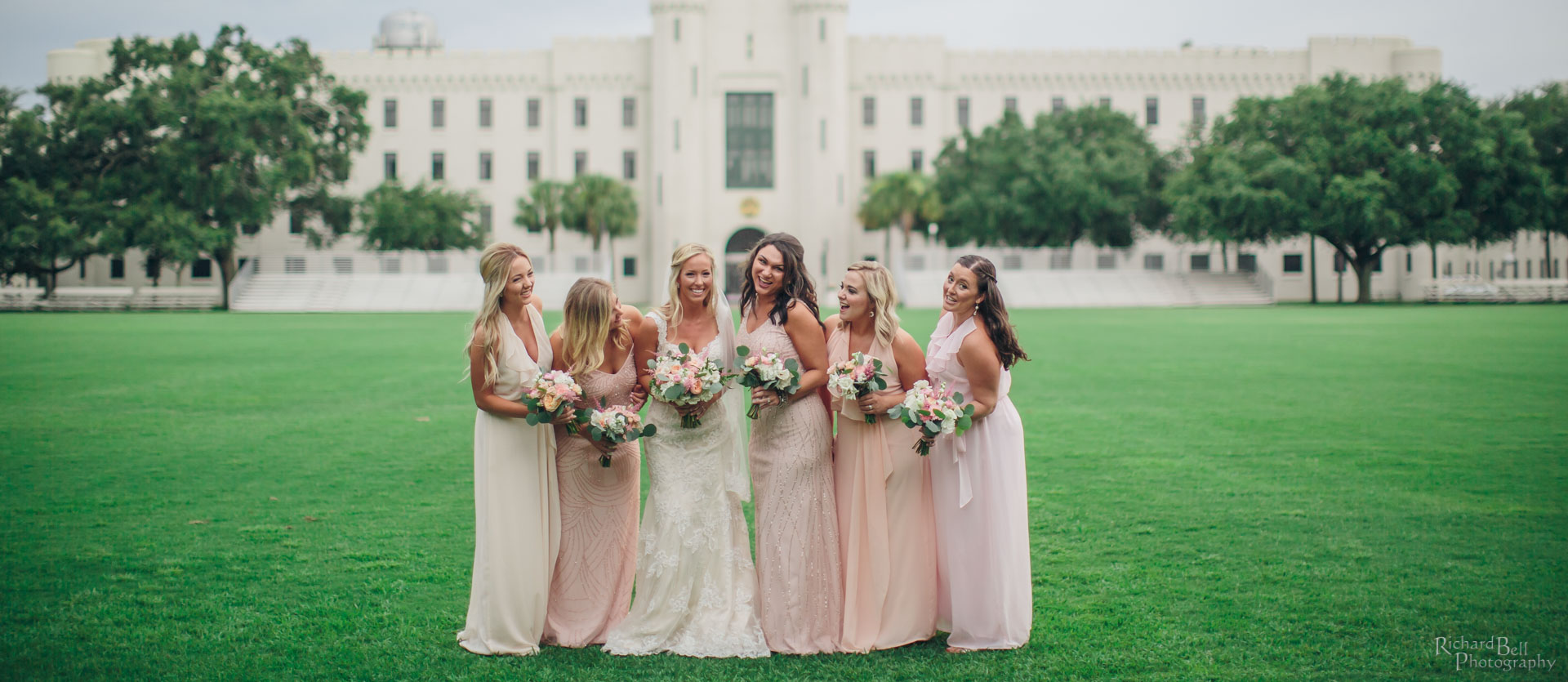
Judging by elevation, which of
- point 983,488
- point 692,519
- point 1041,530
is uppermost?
point 983,488

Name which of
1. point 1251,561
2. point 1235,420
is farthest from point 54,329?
point 1251,561

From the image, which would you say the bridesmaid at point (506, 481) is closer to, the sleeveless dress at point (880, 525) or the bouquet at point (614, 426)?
the bouquet at point (614, 426)

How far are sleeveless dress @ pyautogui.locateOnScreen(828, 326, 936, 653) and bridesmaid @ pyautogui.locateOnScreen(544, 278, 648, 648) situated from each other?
0.99 metres

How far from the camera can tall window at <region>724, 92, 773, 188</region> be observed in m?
58.2

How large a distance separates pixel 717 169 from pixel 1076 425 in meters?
48.4

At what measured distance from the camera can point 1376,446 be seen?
1011 cm

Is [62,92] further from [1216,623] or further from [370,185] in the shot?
[1216,623]

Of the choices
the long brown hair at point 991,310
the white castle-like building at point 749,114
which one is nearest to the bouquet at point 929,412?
the long brown hair at point 991,310

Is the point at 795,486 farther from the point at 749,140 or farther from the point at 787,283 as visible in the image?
the point at 749,140

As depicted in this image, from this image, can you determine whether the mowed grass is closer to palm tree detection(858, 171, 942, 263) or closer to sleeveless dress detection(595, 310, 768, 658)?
sleeveless dress detection(595, 310, 768, 658)

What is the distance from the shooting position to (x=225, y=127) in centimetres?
4584

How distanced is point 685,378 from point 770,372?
0.37m

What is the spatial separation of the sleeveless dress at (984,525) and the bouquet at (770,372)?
826mm

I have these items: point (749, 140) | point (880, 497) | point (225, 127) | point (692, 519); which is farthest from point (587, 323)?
point (749, 140)
